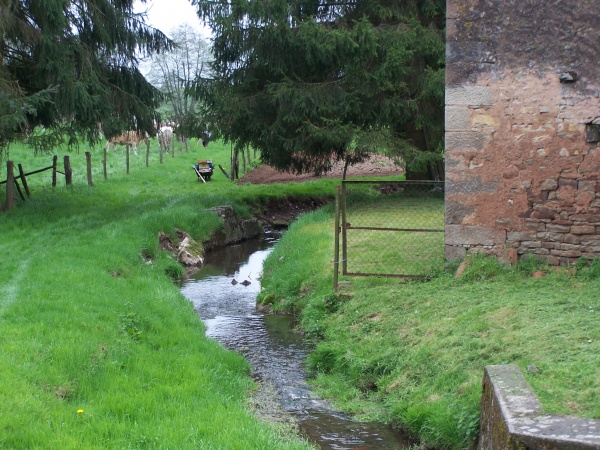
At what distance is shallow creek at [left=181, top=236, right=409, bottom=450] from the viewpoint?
742 centimetres

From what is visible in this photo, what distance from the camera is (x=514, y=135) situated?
10.8m

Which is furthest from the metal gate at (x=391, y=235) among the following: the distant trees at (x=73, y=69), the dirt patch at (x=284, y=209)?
the distant trees at (x=73, y=69)

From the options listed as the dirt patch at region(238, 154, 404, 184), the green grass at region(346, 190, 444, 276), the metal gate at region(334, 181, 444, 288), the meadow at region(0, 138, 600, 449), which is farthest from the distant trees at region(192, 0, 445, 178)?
the dirt patch at region(238, 154, 404, 184)

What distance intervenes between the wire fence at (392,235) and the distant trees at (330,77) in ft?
4.65

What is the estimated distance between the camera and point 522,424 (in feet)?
17.6

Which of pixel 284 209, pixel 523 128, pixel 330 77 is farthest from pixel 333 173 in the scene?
pixel 523 128

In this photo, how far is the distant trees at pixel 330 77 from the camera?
1938cm

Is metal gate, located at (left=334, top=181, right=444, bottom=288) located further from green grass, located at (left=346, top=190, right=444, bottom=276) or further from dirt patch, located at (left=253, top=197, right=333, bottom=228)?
dirt patch, located at (left=253, top=197, right=333, bottom=228)

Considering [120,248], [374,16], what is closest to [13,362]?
[120,248]

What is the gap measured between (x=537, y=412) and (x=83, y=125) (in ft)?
50.6

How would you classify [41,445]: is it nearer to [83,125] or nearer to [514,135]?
[514,135]

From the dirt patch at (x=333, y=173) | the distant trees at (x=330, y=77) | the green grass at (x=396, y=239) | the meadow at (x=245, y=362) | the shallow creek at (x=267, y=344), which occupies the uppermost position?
the distant trees at (x=330, y=77)

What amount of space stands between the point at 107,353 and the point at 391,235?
7667 mm

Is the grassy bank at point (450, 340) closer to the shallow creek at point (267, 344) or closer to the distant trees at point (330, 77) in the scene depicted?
the shallow creek at point (267, 344)
